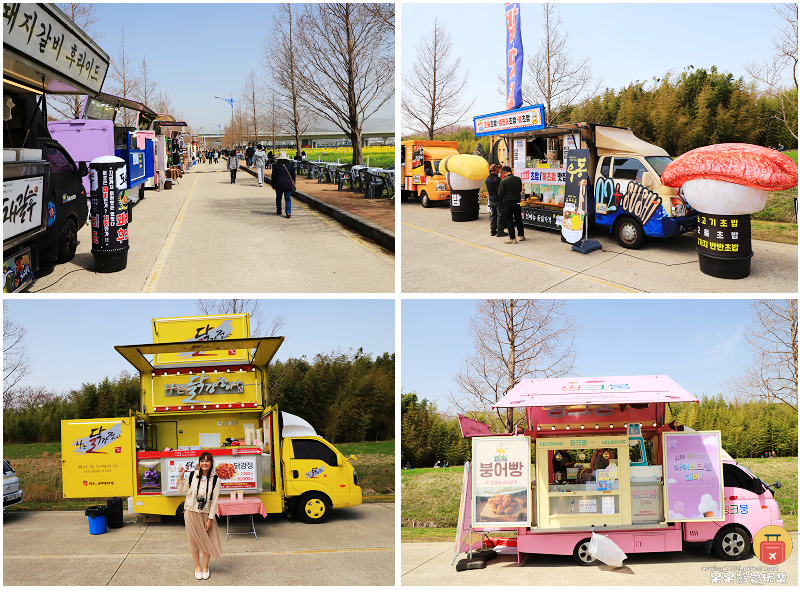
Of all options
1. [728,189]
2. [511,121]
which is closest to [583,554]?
[728,189]

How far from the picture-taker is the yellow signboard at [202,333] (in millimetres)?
9336

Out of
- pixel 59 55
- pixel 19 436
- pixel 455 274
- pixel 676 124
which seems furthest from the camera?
pixel 676 124

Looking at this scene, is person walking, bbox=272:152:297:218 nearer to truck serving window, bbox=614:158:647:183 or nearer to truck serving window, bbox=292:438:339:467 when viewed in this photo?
truck serving window, bbox=614:158:647:183

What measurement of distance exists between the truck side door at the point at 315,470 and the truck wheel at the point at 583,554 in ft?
12.1

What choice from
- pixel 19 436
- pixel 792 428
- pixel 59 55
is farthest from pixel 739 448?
pixel 19 436

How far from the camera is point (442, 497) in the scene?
587 inches

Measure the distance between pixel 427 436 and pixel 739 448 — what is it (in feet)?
28.0

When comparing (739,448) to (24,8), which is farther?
(739,448)

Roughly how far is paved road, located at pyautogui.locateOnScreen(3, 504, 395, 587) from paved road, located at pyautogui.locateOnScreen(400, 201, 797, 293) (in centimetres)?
439

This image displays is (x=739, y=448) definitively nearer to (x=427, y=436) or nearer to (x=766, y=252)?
(x=766, y=252)

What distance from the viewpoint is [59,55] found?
8.19m

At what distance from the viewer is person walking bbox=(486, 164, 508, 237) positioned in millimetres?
13867

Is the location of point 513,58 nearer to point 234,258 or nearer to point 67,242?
point 234,258

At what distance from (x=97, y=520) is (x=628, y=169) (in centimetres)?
1175
